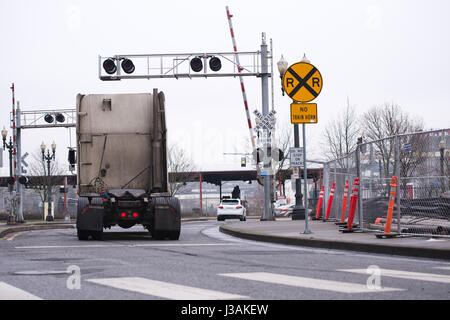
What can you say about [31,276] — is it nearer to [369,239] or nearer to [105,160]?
[369,239]

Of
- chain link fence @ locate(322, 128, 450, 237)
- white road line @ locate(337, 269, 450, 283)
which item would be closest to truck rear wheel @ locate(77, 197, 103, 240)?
chain link fence @ locate(322, 128, 450, 237)

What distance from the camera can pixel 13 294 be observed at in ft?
22.9

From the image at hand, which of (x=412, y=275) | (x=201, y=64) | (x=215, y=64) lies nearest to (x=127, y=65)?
(x=201, y=64)

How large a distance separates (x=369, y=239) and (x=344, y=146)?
39.8 meters

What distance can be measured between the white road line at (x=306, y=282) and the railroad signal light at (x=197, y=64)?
A: 20.3 metres

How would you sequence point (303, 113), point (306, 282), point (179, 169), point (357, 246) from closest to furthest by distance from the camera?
point (306, 282)
point (357, 246)
point (303, 113)
point (179, 169)

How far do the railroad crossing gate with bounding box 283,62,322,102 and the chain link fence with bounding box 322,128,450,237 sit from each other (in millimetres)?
1700

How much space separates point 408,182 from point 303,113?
262 cm

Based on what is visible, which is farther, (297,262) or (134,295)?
(297,262)

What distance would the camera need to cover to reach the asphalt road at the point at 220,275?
6.83 m
